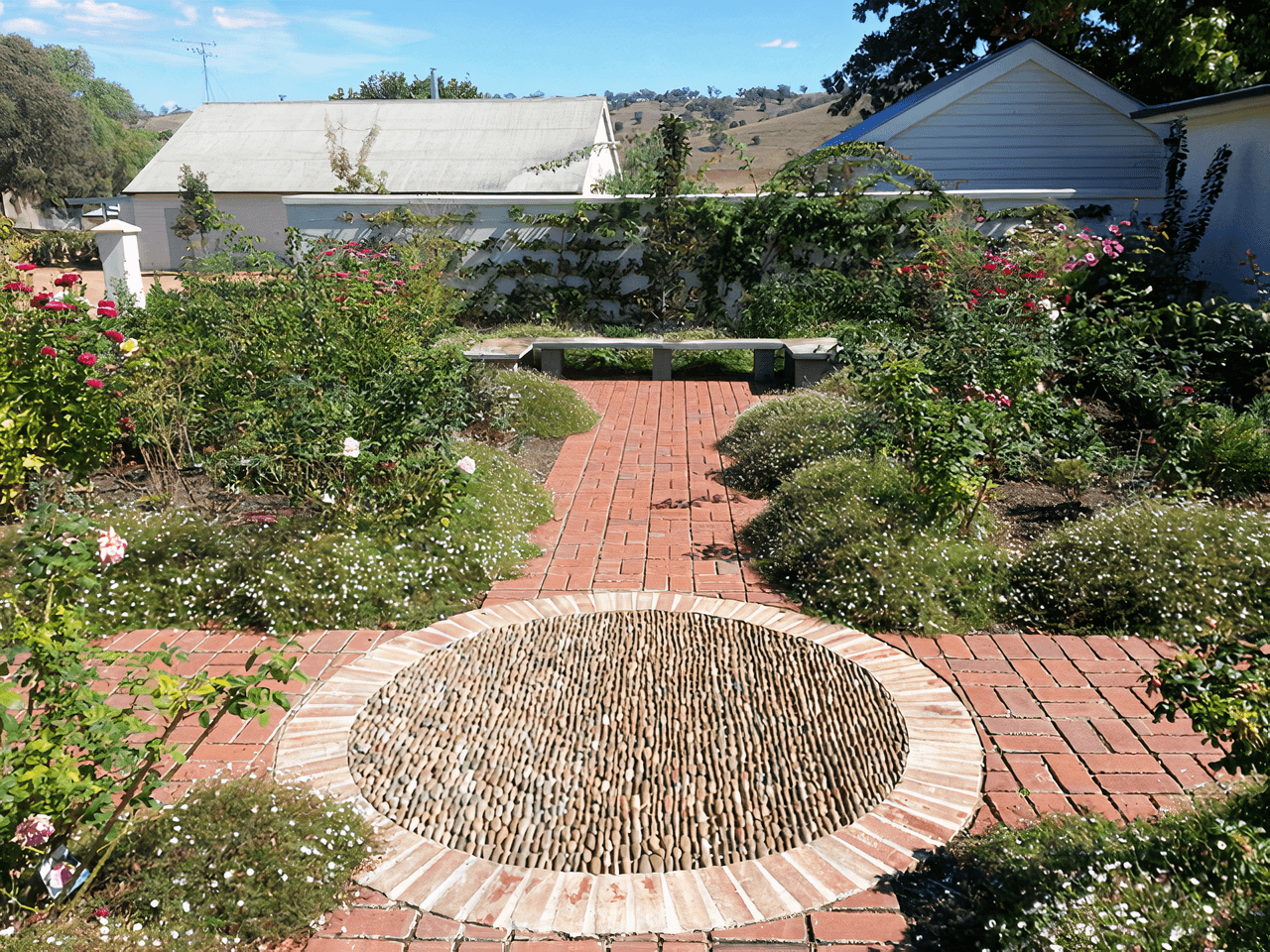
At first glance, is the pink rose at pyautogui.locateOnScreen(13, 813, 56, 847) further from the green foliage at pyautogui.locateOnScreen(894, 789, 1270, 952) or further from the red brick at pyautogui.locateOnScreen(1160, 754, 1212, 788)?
the red brick at pyautogui.locateOnScreen(1160, 754, 1212, 788)

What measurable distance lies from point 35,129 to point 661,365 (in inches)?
1677

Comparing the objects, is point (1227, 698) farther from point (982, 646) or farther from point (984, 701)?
point (982, 646)

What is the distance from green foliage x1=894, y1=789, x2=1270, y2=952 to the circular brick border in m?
0.16

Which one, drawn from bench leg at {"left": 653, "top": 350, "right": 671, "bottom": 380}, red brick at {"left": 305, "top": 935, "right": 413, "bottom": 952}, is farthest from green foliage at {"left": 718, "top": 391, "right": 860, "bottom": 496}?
red brick at {"left": 305, "top": 935, "right": 413, "bottom": 952}

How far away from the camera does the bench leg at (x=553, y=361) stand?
9859mm

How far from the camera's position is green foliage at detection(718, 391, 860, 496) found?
5999 millimetres

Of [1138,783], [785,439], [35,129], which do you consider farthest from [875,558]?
[35,129]

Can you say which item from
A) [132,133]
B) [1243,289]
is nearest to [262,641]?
[1243,289]

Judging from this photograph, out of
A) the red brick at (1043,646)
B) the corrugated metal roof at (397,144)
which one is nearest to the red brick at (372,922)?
the red brick at (1043,646)

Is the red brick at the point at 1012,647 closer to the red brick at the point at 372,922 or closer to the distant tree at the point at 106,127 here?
the red brick at the point at 372,922

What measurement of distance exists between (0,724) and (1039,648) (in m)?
3.83

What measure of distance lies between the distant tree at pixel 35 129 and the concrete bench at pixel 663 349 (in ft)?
128

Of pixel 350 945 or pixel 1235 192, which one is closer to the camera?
pixel 350 945

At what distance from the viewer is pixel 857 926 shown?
2.39 meters
